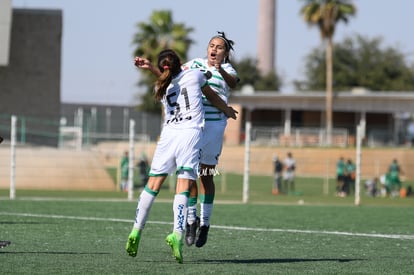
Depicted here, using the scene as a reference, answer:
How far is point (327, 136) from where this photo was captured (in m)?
63.7

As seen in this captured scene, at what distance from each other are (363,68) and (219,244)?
94.6 metres

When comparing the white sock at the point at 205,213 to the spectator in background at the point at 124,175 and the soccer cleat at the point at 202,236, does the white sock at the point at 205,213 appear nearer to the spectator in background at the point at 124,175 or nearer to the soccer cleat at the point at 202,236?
the soccer cleat at the point at 202,236

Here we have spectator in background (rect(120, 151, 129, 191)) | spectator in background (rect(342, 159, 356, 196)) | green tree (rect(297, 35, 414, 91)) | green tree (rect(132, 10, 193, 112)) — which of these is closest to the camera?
spectator in background (rect(120, 151, 129, 191))

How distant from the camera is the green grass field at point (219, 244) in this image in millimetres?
9398

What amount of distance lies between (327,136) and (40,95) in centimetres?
2357

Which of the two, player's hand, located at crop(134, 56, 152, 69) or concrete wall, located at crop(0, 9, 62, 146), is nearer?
player's hand, located at crop(134, 56, 152, 69)

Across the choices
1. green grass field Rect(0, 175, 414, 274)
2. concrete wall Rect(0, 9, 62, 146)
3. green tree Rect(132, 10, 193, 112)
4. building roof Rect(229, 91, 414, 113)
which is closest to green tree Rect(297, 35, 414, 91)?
building roof Rect(229, 91, 414, 113)

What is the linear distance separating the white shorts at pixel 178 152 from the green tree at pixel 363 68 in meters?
90.6

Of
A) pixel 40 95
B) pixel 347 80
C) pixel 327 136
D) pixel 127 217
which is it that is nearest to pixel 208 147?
pixel 127 217

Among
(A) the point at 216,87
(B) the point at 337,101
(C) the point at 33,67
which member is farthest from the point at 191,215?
(B) the point at 337,101

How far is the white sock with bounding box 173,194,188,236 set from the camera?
975 centimetres

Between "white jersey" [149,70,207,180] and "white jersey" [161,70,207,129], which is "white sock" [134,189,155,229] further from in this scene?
"white jersey" [161,70,207,129]

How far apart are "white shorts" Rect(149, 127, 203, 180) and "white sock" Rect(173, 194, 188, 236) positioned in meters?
0.24

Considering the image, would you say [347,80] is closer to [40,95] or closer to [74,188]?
[40,95]
